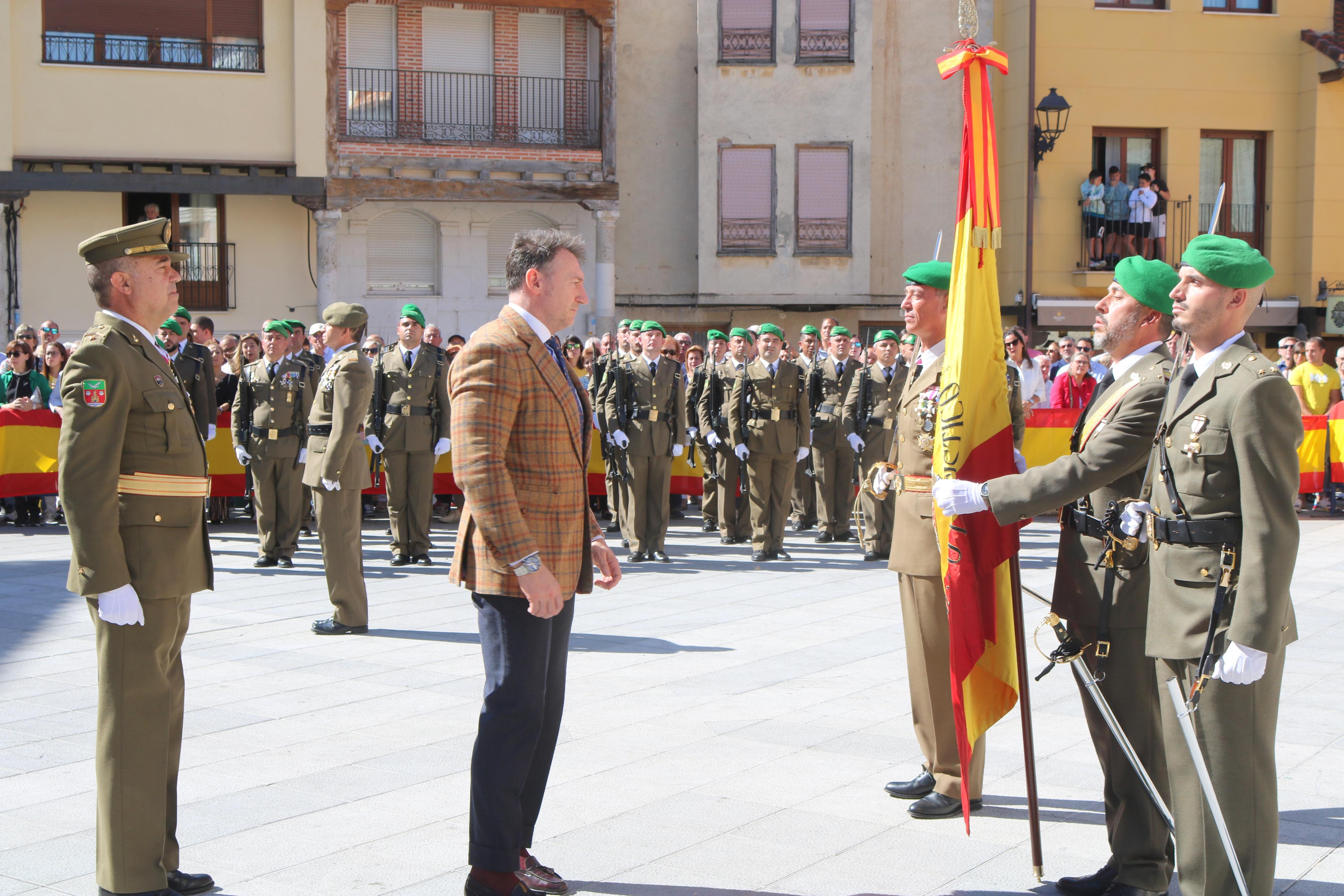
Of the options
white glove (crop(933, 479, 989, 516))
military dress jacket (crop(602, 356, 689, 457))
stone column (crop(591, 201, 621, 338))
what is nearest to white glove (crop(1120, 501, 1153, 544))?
white glove (crop(933, 479, 989, 516))

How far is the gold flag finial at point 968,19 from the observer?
492 centimetres

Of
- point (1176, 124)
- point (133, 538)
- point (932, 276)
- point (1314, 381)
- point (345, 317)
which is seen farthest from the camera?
point (1176, 124)

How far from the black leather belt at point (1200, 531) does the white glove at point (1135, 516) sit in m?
0.11

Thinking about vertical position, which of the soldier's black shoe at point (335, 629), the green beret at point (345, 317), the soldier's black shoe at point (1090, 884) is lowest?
the soldier's black shoe at point (335, 629)

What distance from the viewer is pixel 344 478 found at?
8.56m

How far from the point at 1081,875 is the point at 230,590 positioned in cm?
726

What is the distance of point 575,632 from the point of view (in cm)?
833

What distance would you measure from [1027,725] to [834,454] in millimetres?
9014

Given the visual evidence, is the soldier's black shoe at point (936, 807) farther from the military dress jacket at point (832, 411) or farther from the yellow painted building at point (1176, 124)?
the yellow painted building at point (1176, 124)

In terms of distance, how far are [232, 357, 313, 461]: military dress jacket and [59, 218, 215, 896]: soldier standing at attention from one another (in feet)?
24.3

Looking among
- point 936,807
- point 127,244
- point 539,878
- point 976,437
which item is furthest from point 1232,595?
point 127,244

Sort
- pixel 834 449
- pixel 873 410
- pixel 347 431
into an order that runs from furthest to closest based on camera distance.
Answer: pixel 834 449
pixel 873 410
pixel 347 431

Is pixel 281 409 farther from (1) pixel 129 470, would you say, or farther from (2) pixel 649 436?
(1) pixel 129 470

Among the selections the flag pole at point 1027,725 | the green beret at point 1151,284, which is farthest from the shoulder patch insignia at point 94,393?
the green beret at point 1151,284
